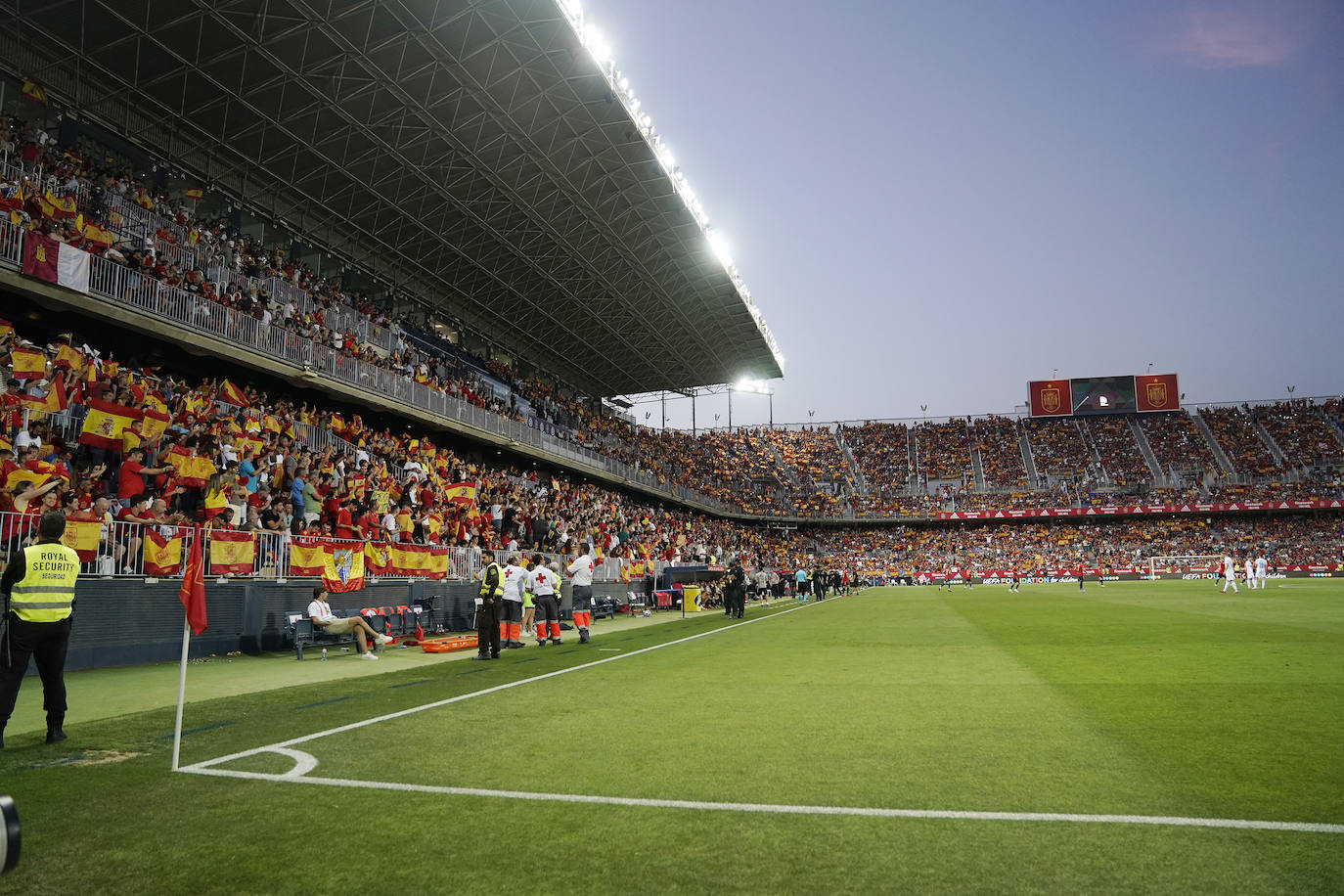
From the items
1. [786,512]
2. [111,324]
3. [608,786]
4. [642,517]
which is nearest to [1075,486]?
[786,512]

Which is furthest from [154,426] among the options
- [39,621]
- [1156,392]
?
[1156,392]

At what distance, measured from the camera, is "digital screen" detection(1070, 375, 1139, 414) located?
78938 millimetres

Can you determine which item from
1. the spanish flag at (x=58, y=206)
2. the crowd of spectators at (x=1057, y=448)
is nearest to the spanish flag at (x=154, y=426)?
the spanish flag at (x=58, y=206)

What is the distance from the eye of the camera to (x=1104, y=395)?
261 ft

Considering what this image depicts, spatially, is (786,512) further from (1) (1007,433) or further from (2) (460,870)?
(2) (460,870)

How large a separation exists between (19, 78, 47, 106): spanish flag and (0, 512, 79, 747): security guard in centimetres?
2038

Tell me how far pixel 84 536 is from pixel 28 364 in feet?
16.5

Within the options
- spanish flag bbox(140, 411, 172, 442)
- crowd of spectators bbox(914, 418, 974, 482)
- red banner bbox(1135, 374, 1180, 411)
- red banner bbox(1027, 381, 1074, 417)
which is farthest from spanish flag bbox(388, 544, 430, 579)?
red banner bbox(1135, 374, 1180, 411)

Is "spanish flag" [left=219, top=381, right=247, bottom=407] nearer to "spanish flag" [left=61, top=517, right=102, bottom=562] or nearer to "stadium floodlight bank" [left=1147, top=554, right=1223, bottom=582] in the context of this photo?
"spanish flag" [left=61, top=517, right=102, bottom=562]

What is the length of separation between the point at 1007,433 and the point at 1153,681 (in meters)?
75.2

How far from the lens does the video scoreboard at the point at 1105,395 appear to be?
78688 millimetres

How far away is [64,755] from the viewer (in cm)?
668

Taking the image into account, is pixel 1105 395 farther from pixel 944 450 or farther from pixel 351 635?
pixel 351 635

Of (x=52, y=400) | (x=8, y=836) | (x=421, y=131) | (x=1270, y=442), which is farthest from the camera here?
(x=1270, y=442)
